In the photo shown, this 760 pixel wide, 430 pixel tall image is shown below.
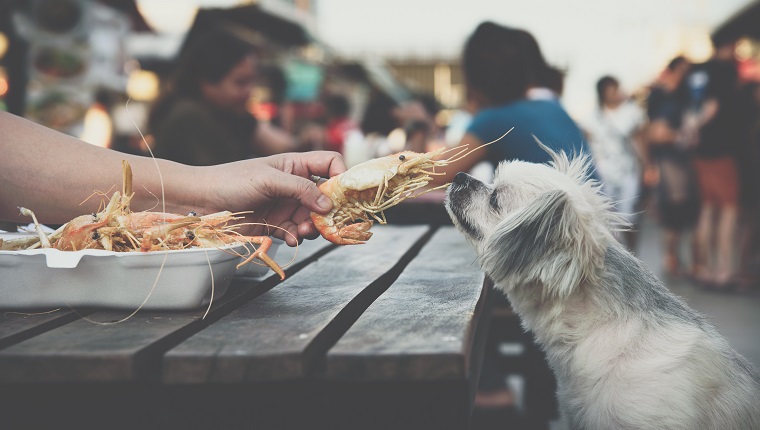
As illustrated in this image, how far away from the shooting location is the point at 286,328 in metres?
1.60

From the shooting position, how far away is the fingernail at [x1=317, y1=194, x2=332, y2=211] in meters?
2.17

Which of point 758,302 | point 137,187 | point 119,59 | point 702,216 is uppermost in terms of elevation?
point 119,59

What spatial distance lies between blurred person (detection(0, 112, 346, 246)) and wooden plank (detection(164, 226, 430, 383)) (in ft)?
0.90

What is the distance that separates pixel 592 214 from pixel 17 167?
1755 mm

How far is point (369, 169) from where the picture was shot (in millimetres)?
2232

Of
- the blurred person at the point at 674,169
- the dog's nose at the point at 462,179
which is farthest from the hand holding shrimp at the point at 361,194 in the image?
the blurred person at the point at 674,169

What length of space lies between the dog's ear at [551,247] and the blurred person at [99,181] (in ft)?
1.92

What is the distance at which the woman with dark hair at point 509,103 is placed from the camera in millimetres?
4152

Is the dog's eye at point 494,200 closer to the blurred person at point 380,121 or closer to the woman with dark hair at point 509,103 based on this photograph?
the woman with dark hair at point 509,103

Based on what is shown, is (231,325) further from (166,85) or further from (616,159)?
(616,159)

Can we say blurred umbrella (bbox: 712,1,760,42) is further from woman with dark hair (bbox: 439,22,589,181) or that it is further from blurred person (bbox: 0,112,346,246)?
blurred person (bbox: 0,112,346,246)

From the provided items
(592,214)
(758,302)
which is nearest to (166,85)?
(592,214)

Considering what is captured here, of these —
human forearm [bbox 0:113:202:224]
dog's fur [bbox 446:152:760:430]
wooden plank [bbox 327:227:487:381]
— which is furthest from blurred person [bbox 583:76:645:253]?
human forearm [bbox 0:113:202:224]

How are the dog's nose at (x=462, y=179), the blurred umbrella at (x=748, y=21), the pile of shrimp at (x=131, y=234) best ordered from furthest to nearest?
the blurred umbrella at (x=748, y=21) → the dog's nose at (x=462, y=179) → the pile of shrimp at (x=131, y=234)
